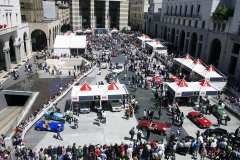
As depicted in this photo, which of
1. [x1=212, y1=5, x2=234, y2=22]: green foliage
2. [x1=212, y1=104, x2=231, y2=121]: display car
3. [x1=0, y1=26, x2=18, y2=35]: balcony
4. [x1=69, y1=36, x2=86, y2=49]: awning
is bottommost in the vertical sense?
[x1=212, y1=104, x2=231, y2=121]: display car

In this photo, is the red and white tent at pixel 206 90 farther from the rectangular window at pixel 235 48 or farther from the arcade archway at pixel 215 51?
the arcade archway at pixel 215 51

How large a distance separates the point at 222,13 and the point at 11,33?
3607cm

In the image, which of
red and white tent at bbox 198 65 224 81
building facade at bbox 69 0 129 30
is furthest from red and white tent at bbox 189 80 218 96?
building facade at bbox 69 0 129 30

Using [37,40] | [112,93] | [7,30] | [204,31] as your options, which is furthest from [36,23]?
[204,31]

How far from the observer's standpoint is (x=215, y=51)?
147 feet

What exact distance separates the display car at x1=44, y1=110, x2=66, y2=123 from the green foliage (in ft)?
105

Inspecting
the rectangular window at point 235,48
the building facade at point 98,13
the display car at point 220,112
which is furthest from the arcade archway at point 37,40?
the display car at point 220,112

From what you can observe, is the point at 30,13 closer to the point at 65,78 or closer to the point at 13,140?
the point at 65,78

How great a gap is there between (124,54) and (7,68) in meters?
23.7

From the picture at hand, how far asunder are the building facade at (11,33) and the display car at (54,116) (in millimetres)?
18561

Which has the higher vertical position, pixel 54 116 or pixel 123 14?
pixel 123 14

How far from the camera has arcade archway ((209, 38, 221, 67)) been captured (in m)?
43.4

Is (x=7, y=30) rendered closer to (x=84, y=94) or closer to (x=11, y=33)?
(x=11, y=33)

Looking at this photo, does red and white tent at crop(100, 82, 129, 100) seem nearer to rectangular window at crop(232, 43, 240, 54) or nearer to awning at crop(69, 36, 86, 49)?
rectangular window at crop(232, 43, 240, 54)
